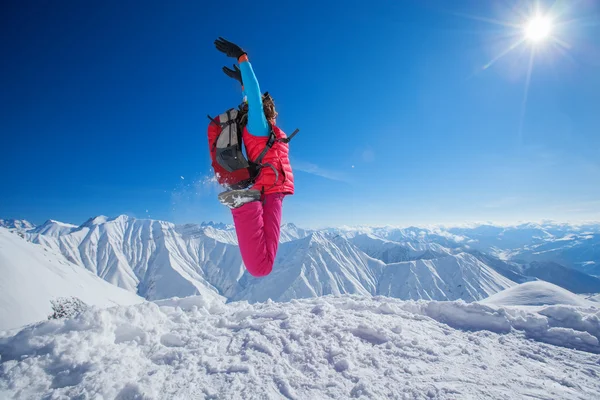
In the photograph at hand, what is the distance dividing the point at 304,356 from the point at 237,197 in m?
3.43

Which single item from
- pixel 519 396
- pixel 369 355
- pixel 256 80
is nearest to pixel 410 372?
pixel 369 355

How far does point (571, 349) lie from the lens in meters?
5.98

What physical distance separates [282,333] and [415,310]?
4.80m

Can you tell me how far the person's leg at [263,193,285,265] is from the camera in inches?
205

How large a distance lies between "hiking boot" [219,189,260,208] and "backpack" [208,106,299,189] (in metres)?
0.38

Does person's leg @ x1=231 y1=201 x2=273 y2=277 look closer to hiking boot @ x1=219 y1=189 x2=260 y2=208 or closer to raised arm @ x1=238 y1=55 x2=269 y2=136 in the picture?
hiking boot @ x1=219 y1=189 x2=260 y2=208

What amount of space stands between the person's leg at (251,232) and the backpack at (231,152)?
1.77ft

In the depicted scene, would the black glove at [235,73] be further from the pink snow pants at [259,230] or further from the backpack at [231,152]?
the pink snow pants at [259,230]

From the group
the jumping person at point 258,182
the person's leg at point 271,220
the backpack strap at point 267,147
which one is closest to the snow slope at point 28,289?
the jumping person at point 258,182

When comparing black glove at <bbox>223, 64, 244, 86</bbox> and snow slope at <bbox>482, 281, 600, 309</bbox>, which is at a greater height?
black glove at <bbox>223, 64, 244, 86</bbox>

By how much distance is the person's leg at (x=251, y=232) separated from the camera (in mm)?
4926

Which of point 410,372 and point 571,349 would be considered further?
point 571,349

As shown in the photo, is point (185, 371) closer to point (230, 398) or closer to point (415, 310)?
point (230, 398)

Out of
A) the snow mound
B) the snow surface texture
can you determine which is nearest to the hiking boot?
the snow surface texture
